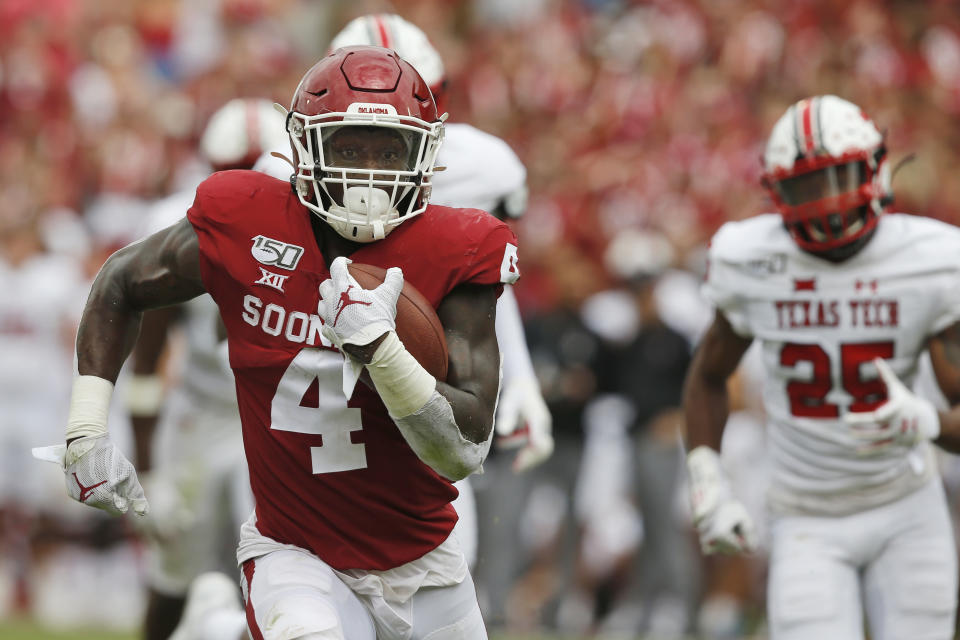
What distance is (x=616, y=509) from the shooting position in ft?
27.9

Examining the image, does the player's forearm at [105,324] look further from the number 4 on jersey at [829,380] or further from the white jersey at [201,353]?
the number 4 on jersey at [829,380]

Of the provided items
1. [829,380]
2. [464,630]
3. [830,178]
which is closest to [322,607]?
[464,630]

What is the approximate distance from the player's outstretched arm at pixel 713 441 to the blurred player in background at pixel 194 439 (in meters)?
1.73

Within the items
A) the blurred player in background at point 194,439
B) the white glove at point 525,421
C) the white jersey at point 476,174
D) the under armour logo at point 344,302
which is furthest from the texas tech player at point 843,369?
the blurred player in background at point 194,439

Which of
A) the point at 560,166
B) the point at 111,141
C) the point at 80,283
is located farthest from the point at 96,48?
the point at 560,166

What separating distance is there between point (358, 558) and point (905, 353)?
74.7 inches

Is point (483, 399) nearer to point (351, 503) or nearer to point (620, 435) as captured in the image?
point (351, 503)

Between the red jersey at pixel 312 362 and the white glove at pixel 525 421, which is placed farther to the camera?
the white glove at pixel 525 421

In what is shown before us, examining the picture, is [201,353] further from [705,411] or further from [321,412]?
[321,412]

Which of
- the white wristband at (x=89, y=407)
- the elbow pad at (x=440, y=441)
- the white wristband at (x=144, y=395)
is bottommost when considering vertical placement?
the elbow pad at (x=440, y=441)

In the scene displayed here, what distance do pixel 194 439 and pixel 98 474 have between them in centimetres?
243

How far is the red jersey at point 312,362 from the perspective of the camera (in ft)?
11.0

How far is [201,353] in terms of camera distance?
565cm

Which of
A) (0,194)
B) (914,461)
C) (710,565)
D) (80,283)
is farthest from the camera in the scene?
(0,194)
